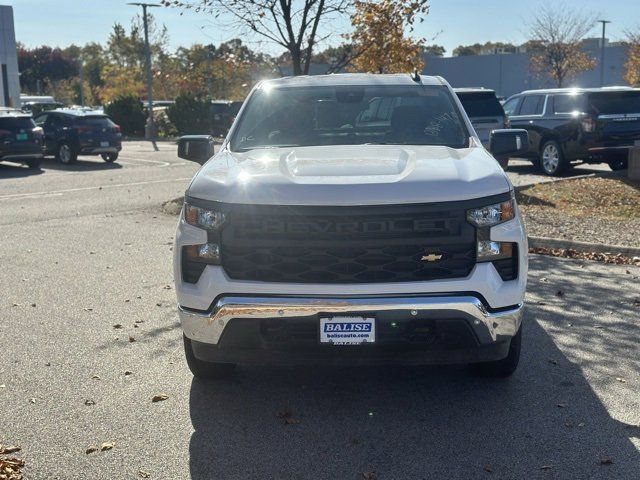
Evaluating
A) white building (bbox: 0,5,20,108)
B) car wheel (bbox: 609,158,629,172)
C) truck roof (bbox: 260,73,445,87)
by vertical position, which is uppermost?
white building (bbox: 0,5,20,108)

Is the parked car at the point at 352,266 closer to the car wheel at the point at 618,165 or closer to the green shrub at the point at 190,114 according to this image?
the car wheel at the point at 618,165

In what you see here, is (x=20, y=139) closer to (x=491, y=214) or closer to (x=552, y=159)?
(x=552, y=159)

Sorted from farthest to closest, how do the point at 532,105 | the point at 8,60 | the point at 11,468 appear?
1. the point at 8,60
2. the point at 532,105
3. the point at 11,468

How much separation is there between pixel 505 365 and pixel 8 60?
42.9 m

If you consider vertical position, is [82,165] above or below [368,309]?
below

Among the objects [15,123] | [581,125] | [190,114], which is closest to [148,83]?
[190,114]

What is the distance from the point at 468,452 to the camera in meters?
4.23

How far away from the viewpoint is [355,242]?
4.43m

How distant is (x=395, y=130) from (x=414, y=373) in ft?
5.51

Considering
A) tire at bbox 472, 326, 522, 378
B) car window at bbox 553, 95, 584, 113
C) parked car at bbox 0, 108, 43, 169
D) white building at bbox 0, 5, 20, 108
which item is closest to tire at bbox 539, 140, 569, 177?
car window at bbox 553, 95, 584, 113

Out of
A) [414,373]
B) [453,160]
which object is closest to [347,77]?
[453,160]

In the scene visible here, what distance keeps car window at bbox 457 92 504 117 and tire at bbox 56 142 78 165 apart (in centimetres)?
1295

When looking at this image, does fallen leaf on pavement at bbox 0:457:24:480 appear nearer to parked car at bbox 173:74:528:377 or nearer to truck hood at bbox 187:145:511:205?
parked car at bbox 173:74:528:377

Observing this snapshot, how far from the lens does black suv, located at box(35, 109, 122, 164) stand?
24188 millimetres
